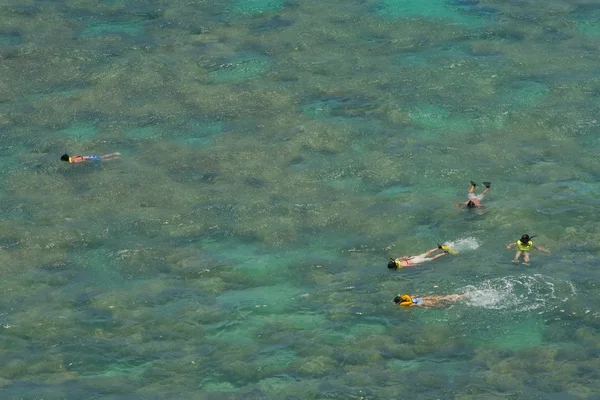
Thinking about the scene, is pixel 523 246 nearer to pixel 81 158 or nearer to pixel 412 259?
pixel 412 259

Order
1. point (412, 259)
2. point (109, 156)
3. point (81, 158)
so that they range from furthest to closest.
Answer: point (109, 156) < point (81, 158) < point (412, 259)

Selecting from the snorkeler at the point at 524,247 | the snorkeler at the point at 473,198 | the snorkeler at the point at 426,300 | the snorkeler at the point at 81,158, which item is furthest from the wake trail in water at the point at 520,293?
the snorkeler at the point at 81,158

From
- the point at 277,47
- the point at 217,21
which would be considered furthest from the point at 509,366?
the point at 217,21

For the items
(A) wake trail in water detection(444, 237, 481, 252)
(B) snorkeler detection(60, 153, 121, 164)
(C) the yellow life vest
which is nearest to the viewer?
(C) the yellow life vest

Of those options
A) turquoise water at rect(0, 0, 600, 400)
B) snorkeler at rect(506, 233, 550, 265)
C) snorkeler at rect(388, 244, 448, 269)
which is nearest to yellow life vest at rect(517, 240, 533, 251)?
snorkeler at rect(506, 233, 550, 265)

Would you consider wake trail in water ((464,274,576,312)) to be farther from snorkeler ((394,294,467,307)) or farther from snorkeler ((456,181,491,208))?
snorkeler ((456,181,491,208))

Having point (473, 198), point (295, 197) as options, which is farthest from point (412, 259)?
point (295, 197)
